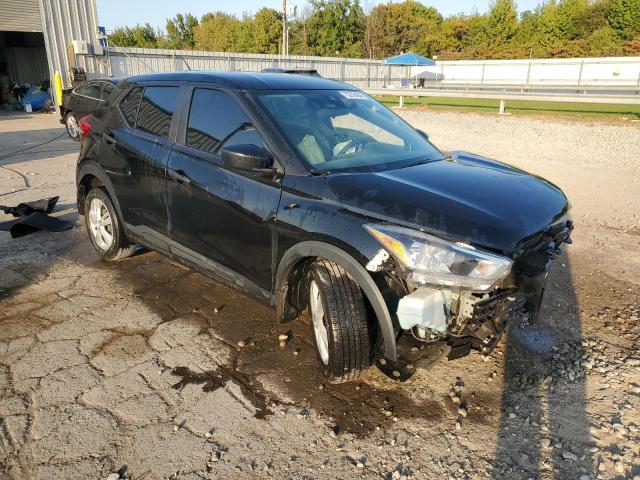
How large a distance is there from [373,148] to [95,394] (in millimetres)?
2453

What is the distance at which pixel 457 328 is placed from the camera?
2.66m

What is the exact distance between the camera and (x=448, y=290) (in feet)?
8.39

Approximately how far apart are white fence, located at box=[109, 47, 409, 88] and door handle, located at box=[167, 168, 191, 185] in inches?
502

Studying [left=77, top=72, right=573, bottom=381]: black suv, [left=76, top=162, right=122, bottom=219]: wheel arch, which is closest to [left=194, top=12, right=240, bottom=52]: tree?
[left=76, top=162, right=122, bottom=219]: wheel arch

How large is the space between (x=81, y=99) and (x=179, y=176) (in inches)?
429

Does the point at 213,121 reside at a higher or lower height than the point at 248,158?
higher

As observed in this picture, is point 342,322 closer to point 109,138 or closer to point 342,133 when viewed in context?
point 342,133

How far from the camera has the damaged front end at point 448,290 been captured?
254 cm

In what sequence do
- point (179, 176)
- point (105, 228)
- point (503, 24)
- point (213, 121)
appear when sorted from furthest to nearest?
point (503, 24) → point (105, 228) → point (179, 176) → point (213, 121)

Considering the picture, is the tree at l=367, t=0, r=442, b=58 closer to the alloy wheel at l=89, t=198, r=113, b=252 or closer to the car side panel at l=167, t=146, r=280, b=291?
the alloy wheel at l=89, t=198, r=113, b=252

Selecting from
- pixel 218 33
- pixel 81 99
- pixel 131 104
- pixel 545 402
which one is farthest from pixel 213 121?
pixel 218 33

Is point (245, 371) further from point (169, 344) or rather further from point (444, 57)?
point (444, 57)

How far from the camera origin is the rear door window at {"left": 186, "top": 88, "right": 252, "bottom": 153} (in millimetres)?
3539

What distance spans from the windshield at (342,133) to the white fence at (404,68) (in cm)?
2043
